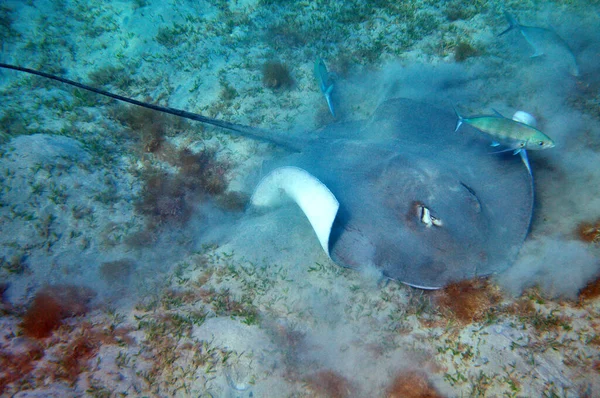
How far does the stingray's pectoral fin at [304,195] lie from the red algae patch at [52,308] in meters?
2.50

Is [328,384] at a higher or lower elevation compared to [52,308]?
lower

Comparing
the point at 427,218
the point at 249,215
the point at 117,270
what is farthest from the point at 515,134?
the point at 117,270

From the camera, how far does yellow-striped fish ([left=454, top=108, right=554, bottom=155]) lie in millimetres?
3357

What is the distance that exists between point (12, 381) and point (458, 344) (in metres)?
4.55

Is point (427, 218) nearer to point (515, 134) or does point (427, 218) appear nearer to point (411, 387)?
point (515, 134)

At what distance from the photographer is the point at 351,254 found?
3.18 m

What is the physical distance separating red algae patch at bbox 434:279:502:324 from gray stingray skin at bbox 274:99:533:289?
367 millimetres

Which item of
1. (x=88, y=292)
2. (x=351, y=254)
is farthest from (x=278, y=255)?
(x=88, y=292)

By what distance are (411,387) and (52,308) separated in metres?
4.12

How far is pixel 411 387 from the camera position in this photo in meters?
2.74

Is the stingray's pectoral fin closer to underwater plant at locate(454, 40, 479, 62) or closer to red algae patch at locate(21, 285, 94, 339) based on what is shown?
red algae patch at locate(21, 285, 94, 339)

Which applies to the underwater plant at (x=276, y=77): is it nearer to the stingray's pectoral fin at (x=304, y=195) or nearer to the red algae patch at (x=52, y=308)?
the stingray's pectoral fin at (x=304, y=195)

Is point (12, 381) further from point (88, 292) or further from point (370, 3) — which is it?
point (370, 3)

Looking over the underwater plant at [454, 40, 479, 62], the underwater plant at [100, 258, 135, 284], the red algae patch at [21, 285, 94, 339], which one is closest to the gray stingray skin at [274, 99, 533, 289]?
the underwater plant at [454, 40, 479, 62]
